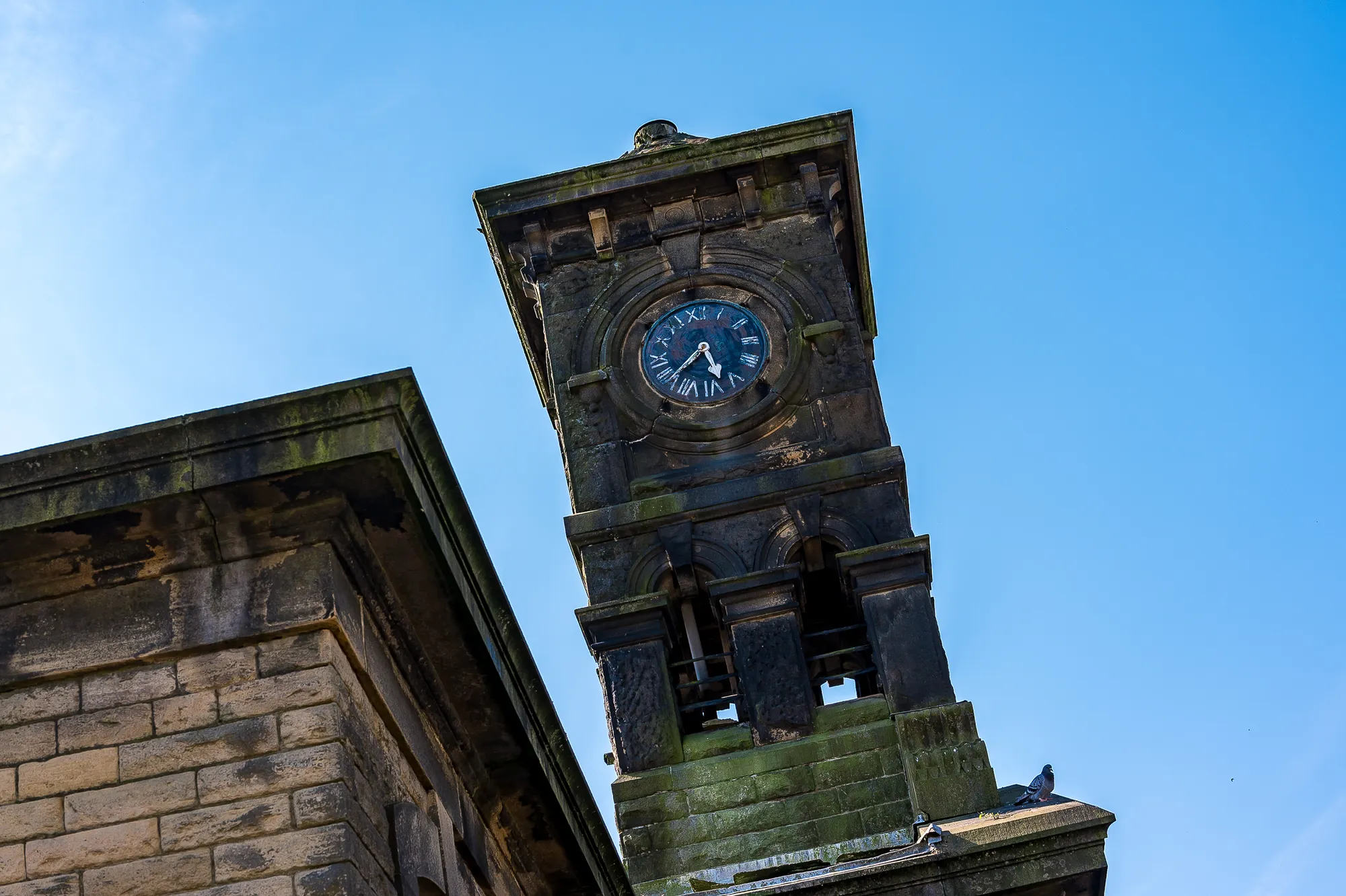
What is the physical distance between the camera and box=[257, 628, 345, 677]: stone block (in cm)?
698

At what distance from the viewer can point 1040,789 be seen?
52.3 feet

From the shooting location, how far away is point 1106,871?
1487 centimetres

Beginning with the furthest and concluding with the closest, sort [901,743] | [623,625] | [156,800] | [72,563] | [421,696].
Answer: [623,625]
[901,743]
[421,696]
[72,563]
[156,800]

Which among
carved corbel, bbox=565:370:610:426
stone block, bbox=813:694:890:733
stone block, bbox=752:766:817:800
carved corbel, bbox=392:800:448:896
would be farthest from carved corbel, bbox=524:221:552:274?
carved corbel, bbox=392:800:448:896

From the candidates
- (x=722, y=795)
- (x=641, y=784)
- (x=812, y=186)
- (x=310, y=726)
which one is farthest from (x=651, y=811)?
(x=310, y=726)

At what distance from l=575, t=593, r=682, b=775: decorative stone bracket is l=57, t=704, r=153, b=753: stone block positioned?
10.5 meters

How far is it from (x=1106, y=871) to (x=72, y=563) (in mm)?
10105

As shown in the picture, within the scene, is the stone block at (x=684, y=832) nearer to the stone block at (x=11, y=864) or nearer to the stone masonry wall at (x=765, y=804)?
the stone masonry wall at (x=765, y=804)

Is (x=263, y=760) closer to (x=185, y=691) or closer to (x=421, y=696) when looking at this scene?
(x=185, y=691)

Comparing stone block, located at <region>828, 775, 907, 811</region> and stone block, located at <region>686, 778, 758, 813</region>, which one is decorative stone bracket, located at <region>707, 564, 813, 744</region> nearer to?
stone block, located at <region>686, 778, 758, 813</region>

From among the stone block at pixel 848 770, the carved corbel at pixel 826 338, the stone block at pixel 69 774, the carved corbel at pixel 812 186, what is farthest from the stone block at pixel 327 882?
the carved corbel at pixel 812 186

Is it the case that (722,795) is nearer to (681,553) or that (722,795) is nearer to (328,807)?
(681,553)

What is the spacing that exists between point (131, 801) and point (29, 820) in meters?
0.38

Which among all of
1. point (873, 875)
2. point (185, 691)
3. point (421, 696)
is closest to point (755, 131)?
point (873, 875)
